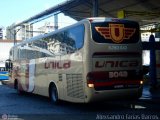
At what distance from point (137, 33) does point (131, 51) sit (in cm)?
78

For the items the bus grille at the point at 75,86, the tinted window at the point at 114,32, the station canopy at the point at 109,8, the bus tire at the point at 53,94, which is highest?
the station canopy at the point at 109,8

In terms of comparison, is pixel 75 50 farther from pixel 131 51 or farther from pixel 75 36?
pixel 131 51

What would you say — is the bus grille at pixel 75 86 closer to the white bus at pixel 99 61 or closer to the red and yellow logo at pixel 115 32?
the white bus at pixel 99 61

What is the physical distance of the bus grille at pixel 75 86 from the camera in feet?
43.5

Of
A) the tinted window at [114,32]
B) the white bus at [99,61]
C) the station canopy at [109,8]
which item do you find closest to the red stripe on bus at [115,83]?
the white bus at [99,61]

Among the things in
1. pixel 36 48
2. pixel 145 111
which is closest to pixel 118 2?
pixel 36 48

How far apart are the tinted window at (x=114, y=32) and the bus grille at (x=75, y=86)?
1601 mm

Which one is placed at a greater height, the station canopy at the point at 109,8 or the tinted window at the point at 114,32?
the station canopy at the point at 109,8

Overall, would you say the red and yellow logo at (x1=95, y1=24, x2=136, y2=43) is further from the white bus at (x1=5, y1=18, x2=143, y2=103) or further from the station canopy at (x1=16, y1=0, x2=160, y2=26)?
the station canopy at (x1=16, y1=0, x2=160, y2=26)

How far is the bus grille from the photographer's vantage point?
13258mm

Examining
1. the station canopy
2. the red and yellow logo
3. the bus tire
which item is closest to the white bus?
the red and yellow logo

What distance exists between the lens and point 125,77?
13555mm

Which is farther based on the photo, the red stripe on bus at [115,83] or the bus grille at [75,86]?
the bus grille at [75,86]

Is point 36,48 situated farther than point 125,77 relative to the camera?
Yes
